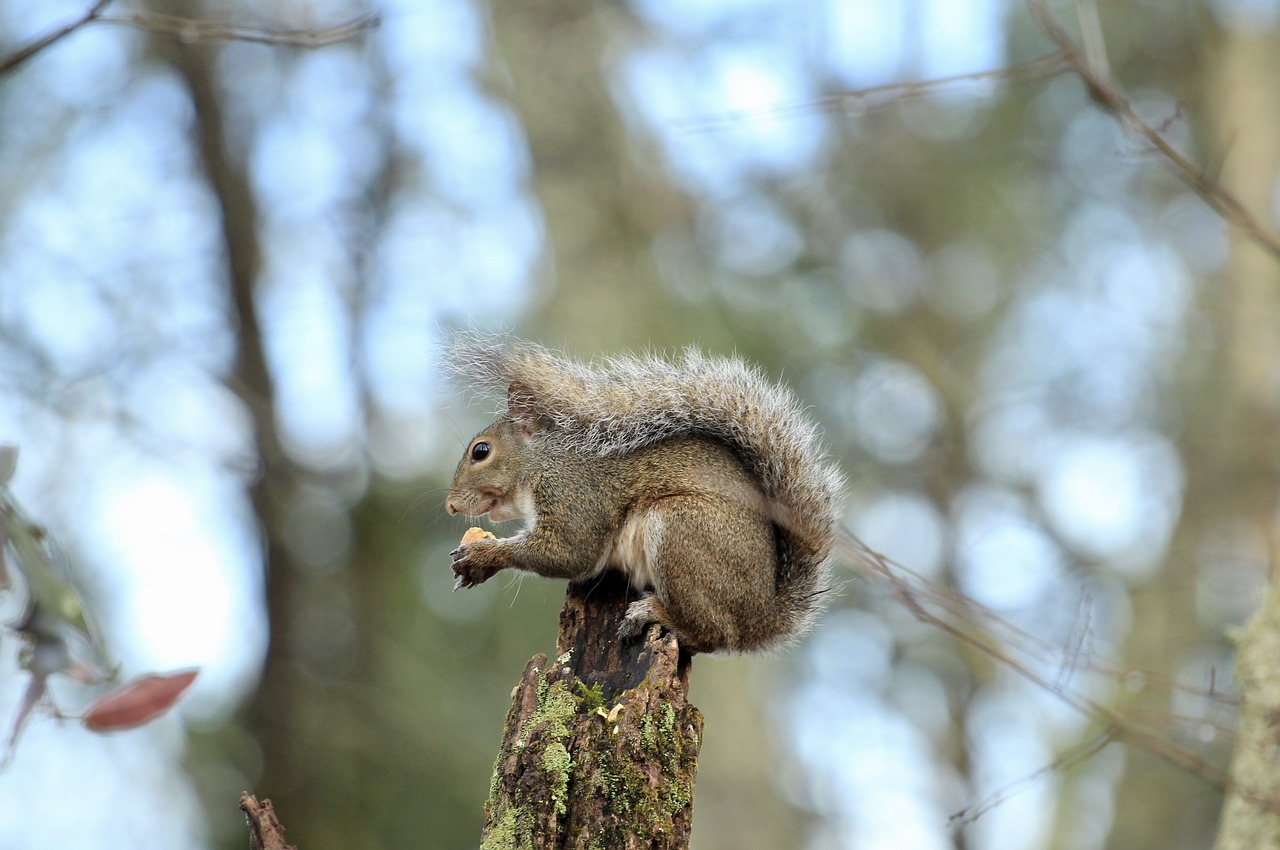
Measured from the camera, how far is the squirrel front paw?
2.35 m

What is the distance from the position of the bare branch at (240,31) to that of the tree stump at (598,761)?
107 centimetres

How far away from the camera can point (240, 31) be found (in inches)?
77.3

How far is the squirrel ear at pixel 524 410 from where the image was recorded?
8.62 feet

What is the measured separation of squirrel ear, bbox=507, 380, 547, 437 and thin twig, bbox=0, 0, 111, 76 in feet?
4.48

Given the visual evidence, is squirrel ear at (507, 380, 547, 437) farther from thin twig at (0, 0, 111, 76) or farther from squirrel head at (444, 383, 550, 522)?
thin twig at (0, 0, 111, 76)

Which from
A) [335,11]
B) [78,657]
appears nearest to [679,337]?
[335,11]

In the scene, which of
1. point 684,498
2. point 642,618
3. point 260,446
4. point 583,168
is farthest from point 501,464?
point 583,168

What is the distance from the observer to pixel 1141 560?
20.3 ft

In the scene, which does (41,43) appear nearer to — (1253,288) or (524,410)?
(524,410)

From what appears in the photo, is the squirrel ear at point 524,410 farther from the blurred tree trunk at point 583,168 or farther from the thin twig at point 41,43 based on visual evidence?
the blurred tree trunk at point 583,168

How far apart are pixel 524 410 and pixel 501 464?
133mm

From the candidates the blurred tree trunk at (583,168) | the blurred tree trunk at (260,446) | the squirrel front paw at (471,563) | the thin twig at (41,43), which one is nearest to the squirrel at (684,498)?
the squirrel front paw at (471,563)

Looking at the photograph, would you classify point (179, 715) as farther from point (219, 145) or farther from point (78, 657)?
point (78, 657)

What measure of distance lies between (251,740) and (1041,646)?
3.87m
